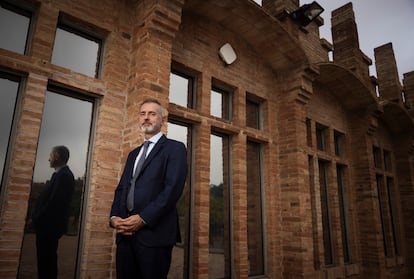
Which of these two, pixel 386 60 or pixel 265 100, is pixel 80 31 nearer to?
pixel 265 100

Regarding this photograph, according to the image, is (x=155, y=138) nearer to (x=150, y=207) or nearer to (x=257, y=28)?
(x=150, y=207)

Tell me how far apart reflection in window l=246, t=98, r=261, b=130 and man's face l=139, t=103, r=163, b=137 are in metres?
3.85

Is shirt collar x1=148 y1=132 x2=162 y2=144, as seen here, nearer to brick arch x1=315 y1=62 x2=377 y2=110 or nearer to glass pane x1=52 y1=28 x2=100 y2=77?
glass pane x1=52 y1=28 x2=100 y2=77

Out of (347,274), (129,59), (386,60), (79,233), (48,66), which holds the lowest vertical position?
(347,274)

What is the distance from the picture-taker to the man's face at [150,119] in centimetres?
279

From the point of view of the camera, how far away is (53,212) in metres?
3.54

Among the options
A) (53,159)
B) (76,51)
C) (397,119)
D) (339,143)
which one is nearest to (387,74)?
(397,119)

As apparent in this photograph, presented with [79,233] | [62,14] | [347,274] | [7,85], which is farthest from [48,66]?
[347,274]

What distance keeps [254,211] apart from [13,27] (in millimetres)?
A: 5024

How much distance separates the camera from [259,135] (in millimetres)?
6141

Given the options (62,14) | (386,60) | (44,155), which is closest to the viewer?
(44,155)

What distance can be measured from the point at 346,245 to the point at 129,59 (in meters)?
7.75

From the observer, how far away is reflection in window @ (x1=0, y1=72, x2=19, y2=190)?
3314 millimetres

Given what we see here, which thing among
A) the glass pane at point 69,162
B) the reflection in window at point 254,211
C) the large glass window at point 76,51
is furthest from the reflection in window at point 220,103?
the glass pane at point 69,162
